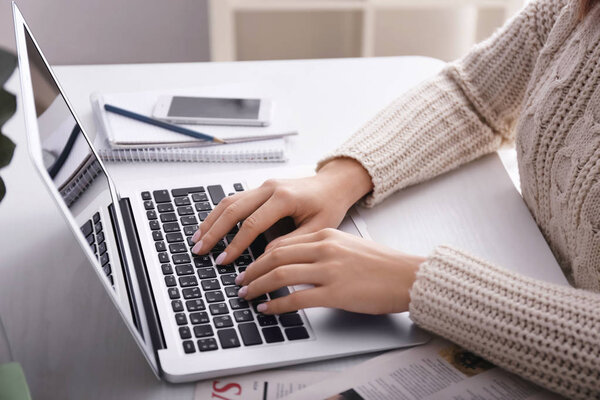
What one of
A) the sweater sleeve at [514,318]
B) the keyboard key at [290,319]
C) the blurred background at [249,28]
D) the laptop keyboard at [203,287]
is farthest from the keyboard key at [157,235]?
the blurred background at [249,28]

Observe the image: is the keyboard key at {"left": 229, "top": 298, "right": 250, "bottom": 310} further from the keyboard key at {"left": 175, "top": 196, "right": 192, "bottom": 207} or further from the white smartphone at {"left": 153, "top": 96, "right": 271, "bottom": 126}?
the white smartphone at {"left": 153, "top": 96, "right": 271, "bottom": 126}

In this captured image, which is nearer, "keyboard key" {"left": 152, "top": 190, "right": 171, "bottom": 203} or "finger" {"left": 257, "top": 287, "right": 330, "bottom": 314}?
"finger" {"left": 257, "top": 287, "right": 330, "bottom": 314}

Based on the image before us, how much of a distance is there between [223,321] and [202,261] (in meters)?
0.12

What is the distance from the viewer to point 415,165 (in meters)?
0.98

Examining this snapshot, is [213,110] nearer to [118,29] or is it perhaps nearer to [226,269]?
[226,269]

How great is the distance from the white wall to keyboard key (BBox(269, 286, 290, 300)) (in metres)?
1.67

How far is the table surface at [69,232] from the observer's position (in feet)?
2.14

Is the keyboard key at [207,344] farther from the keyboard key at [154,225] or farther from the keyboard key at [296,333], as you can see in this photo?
the keyboard key at [154,225]

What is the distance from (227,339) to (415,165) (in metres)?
0.43

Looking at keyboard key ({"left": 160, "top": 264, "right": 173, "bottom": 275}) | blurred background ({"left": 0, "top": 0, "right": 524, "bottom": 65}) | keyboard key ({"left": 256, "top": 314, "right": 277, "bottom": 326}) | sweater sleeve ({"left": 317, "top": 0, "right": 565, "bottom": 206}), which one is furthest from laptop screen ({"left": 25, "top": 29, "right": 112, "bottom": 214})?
blurred background ({"left": 0, "top": 0, "right": 524, "bottom": 65})

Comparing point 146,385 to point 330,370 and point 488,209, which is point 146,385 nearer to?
point 330,370

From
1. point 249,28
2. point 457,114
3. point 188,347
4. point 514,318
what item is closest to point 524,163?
point 457,114

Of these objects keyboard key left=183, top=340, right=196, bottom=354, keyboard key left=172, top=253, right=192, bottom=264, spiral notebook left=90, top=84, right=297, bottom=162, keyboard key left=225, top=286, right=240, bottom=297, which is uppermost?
spiral notebook left=90, top=84, right=297, bottom=162

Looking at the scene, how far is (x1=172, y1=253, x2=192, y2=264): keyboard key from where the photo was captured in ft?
2.60
